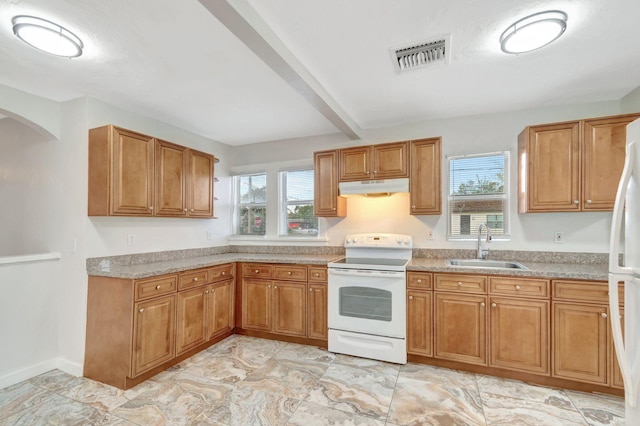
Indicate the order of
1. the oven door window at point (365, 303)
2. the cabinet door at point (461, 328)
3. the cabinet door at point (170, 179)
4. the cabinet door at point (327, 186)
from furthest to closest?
the cabinet door at point (327, 186) → the cabinet door at point (170, 179) → the oven door window at point (365, 303) → the cabinet door at point (461, 328)

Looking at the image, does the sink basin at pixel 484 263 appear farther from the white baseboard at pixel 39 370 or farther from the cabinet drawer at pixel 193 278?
the white baseboard at pixel 39 370

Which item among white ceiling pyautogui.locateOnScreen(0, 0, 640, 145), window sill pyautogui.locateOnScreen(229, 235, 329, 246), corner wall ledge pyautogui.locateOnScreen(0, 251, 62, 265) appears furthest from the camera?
window sill pyautogui.locateOnScreen(229, 235, 329, 246)

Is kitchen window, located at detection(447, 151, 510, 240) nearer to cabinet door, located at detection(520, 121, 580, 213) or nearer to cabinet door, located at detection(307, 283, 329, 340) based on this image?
cabinet door, located at detection(520, 121, 580, 213)

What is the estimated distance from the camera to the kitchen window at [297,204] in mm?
4145

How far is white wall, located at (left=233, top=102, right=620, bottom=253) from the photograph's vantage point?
114 inches

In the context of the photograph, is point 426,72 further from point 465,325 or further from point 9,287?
point 9,287

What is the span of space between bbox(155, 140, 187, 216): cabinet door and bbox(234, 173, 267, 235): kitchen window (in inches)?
47.3

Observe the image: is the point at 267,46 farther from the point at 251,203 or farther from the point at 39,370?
the point at 39,370

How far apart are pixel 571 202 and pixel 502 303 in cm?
112

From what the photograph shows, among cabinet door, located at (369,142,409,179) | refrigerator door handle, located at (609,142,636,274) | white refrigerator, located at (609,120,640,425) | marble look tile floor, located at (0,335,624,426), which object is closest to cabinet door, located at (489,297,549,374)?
marble look tile floor, located at (0,335,624,426)

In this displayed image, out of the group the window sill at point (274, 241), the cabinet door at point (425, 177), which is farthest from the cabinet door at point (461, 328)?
the window sill at point (274, 241)

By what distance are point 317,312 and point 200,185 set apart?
2.07 m

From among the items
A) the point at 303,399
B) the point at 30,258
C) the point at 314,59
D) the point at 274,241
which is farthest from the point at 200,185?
the point at 303,399

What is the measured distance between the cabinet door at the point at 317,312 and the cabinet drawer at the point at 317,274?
0.05 metres
